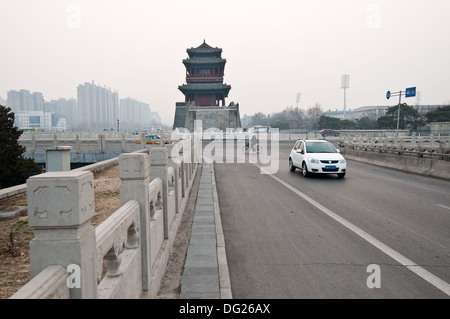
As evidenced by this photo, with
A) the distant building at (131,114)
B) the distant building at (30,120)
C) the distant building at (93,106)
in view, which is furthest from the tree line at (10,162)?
the distant building at (131,114)

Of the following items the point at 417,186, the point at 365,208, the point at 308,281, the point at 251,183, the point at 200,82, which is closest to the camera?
the point at 308,281

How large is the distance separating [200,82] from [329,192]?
63.6m

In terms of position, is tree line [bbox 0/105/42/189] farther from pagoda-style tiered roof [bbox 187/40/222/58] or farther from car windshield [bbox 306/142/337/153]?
pagoda-style tiered roof [bbox 187/40/222/58]

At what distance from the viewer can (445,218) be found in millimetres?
7879

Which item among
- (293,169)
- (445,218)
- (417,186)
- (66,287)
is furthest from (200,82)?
(66,287)

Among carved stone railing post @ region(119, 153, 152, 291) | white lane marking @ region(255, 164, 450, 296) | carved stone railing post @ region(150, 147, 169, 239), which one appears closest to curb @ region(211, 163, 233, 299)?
carved stone railing post @ region(119, 153, 152, 291)

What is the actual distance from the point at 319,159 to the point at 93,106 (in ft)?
422

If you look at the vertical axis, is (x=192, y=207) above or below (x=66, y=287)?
below

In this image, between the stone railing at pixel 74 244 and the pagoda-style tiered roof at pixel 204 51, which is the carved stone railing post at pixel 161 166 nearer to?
the stone railing at pixel 74 244

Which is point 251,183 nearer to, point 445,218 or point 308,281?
point 445,218

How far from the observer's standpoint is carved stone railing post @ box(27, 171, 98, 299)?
6.01 feet

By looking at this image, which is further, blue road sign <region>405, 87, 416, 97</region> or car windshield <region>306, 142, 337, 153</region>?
blue road sign <region>405, 87, 416, 97</region>

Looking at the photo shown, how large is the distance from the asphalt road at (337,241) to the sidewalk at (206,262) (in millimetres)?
→ 187

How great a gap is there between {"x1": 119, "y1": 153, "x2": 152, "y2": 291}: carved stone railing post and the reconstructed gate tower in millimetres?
61015
